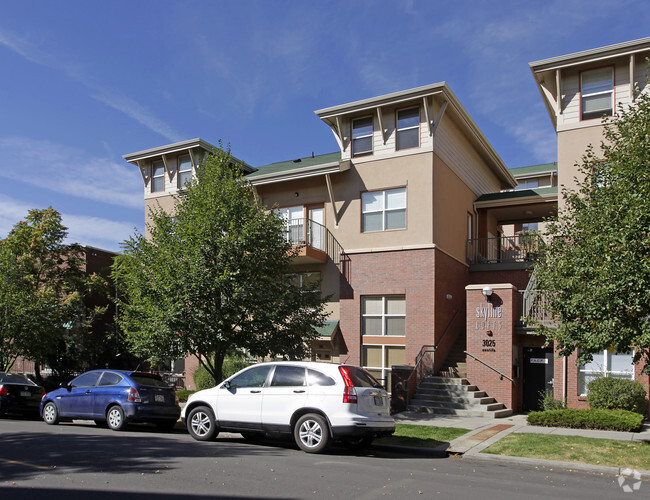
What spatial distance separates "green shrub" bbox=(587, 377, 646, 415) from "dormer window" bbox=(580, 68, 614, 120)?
8478mm

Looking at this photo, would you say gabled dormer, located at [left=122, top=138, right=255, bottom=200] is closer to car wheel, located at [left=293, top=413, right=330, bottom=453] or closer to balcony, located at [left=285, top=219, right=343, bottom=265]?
balcony, located at [left=285, top=219, right=343, bottom=265]

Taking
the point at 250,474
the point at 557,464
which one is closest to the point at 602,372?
the point at 557,464

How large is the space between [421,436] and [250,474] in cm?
562

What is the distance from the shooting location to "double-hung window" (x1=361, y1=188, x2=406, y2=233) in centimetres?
2103

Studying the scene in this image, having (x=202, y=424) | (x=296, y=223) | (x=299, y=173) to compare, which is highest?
(x=299, y=173)

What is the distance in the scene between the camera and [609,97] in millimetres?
18547

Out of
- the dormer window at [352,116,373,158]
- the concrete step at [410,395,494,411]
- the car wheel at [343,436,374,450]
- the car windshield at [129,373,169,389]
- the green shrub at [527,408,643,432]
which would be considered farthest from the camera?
the dormer window at [352,116,373,158]

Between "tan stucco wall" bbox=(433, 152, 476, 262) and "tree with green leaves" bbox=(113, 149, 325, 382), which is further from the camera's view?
"tan stucco wall" bbox=(433, 152, 476, 262)

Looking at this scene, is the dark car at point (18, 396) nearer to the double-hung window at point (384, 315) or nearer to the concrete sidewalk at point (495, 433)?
the concrete sidewalk at point (495, 433)

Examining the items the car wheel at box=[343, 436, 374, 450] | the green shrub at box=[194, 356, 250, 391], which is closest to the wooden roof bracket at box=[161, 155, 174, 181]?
the green shrub at box=[194, 356, 250, 391]

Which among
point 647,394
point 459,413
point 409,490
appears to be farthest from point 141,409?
point 647,394

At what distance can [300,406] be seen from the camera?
10852 millimetres

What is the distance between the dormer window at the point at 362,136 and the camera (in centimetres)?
2194

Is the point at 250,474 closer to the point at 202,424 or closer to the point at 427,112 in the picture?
the point at 202,424
